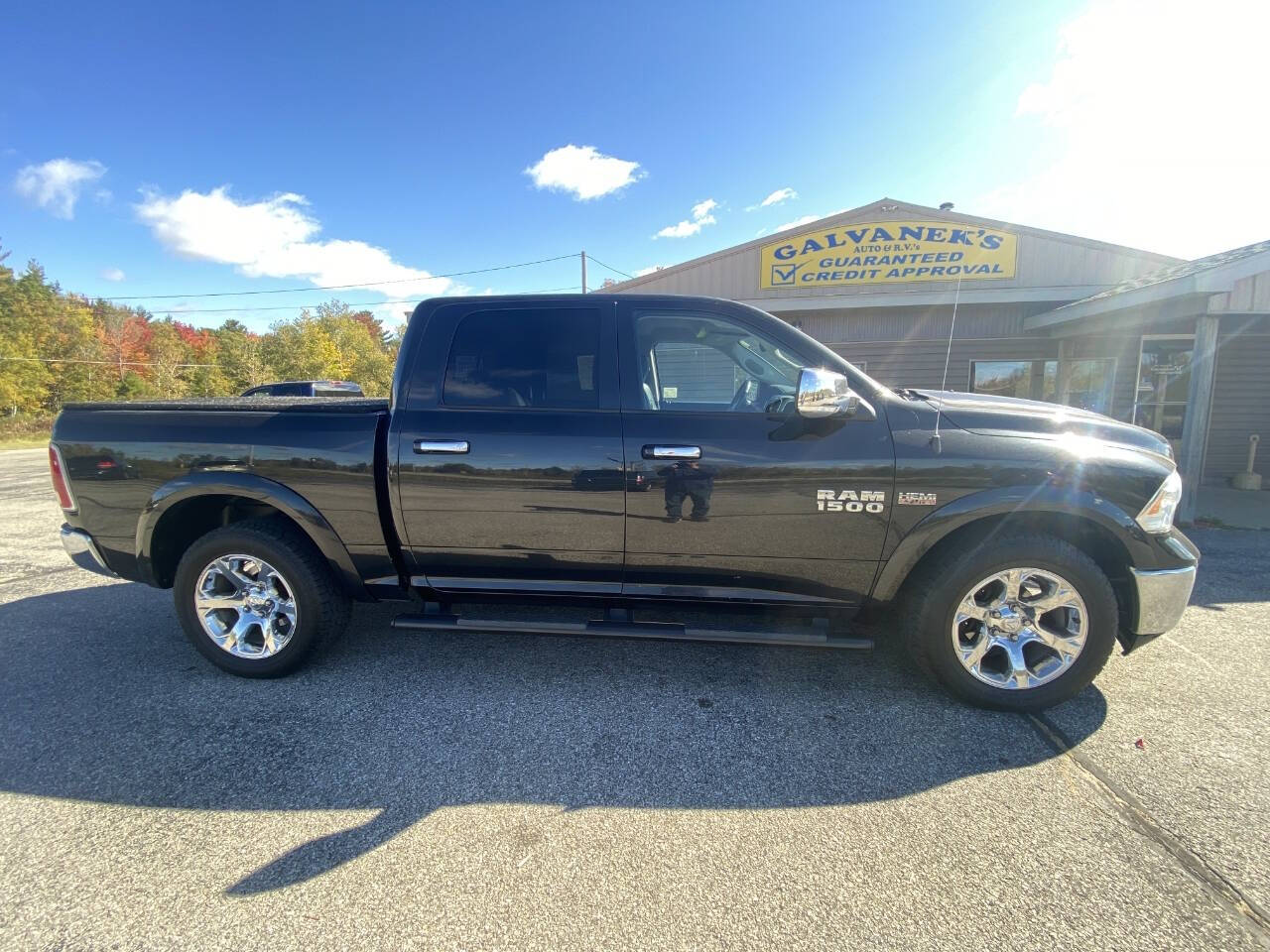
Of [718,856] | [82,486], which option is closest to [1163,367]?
[718,856]

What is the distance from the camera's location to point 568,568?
2.78 meters

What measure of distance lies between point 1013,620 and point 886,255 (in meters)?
8.97

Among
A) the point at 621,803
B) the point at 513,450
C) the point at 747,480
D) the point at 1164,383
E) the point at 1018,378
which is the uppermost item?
the point at 1018,378

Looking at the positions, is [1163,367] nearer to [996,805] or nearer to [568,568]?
[996,805]

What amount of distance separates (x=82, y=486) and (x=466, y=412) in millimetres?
2189

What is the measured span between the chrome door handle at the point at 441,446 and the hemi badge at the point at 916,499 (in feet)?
6.82

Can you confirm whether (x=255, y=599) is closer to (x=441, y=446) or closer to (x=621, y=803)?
(x=441, y=446)

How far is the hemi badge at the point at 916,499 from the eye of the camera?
8.24ft

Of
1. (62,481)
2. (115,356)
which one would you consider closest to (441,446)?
(62,481)

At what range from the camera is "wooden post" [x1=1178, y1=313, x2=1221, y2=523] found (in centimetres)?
645

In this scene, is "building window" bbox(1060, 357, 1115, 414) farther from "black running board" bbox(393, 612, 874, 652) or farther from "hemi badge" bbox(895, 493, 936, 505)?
"black running board" bbox(393, 612, 874, 652)

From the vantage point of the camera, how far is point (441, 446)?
2689 mm

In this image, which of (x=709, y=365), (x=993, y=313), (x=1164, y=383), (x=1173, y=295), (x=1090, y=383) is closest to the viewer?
(x=709, y=365)

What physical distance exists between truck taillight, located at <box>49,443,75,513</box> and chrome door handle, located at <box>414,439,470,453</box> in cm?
203
